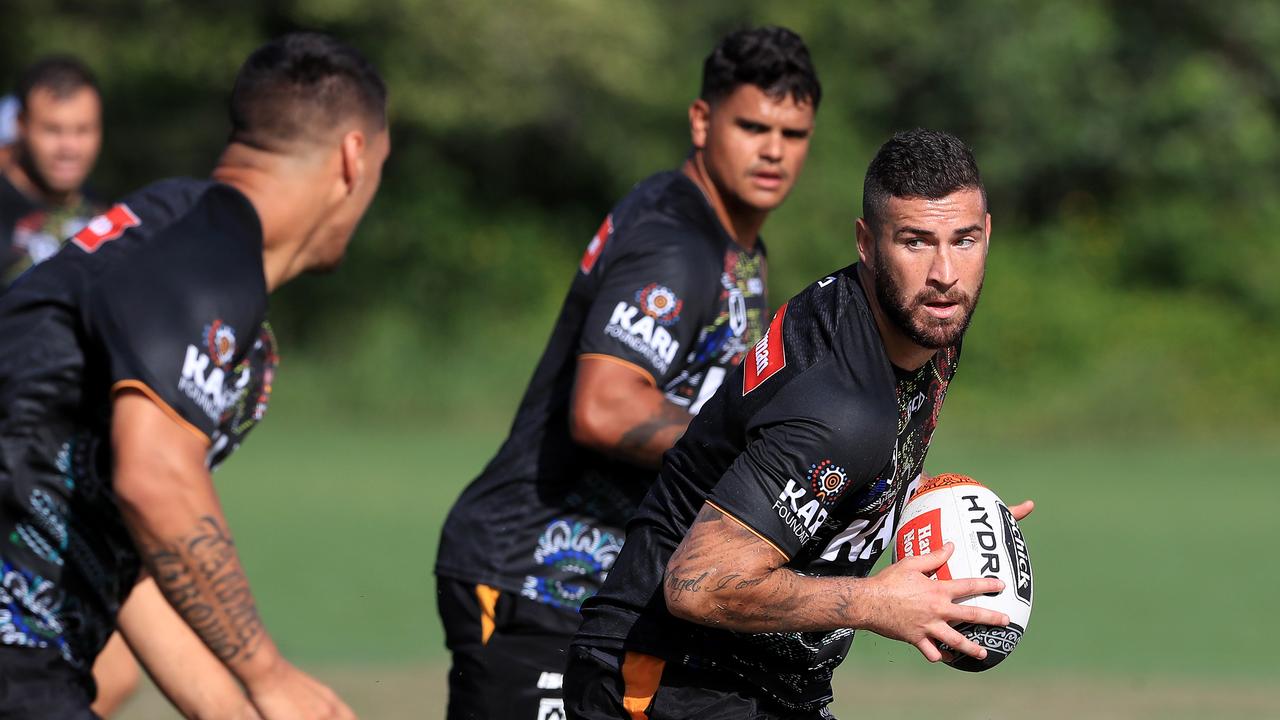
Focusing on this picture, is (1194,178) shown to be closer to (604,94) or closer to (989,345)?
(989,345)

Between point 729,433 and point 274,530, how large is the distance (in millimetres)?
11624

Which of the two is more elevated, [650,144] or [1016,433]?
[650,144]

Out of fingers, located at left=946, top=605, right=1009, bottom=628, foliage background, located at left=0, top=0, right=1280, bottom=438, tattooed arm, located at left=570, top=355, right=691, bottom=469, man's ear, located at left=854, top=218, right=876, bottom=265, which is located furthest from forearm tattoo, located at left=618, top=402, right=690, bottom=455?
foliage background, located at left=0, top=0, right=1280, bottom=438

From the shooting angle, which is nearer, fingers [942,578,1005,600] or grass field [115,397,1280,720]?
fingers [942,578,1005,600]

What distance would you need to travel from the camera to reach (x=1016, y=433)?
2341 cm

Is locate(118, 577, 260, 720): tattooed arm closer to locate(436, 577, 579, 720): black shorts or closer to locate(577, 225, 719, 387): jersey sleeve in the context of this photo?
locate(436, 577, 579, 720): black shorts

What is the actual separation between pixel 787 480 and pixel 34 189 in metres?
7.29

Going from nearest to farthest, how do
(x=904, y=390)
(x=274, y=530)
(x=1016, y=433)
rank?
(x=904, y=390) → (x=274, y=530) → (x=1016, y=433)

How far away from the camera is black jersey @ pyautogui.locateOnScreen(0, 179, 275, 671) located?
4.30m

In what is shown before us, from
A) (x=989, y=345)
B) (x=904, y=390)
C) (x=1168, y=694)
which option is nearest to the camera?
(x=904, y=390)

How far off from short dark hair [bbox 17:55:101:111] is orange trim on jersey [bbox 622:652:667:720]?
20.8 feet

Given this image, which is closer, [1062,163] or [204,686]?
[204,686]

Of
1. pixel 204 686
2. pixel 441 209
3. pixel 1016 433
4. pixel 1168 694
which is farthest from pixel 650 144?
pixel 204 686

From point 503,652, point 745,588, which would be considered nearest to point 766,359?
point 745,588
